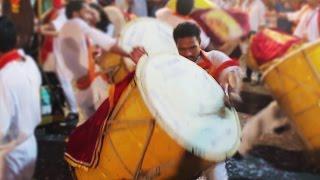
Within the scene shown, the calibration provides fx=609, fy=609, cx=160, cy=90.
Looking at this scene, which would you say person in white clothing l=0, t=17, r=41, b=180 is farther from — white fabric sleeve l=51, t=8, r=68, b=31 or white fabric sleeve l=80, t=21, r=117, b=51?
white fabric sleeve l=51, t=8, r=68, b=31

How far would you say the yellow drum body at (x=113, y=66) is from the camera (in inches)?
114

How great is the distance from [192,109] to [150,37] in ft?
1.67

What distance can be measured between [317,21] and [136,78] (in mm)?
5241

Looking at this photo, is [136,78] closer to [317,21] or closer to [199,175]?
[199,175]

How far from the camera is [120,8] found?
5938 millimetres

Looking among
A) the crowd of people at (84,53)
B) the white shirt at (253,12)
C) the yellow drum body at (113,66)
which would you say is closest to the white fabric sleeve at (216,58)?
the crowd of people at (84,53)

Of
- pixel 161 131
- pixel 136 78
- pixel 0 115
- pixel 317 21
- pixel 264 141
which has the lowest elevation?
pixel 264 141

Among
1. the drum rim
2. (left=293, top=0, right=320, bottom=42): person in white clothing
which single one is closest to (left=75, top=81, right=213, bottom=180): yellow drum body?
the drum rim

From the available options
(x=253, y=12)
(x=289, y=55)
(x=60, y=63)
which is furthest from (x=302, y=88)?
(x=60, y=63)

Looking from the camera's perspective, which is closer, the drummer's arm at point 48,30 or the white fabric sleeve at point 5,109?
the white fabric sleeve at point 5,109

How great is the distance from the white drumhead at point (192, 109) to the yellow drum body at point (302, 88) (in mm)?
1800

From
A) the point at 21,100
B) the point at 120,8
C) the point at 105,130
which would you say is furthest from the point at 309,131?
the point at 120,8

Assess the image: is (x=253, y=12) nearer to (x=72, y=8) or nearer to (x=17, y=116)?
(x=17, y=116)

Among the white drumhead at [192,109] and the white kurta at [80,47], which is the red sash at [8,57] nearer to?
the white kurta at [80,47]
